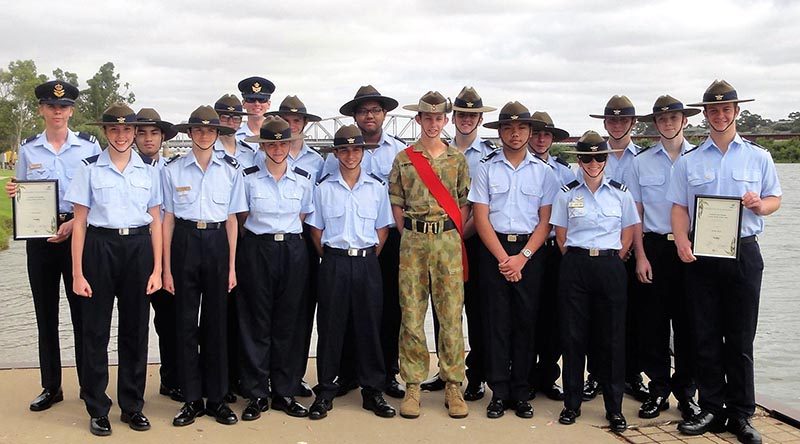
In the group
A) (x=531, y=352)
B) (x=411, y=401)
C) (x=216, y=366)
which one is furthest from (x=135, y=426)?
(x=531, y=352)

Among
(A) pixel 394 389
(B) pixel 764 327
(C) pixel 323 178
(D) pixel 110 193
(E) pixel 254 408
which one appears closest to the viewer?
(D) pixel 110 193

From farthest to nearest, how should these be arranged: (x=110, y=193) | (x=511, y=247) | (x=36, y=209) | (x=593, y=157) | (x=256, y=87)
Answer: (x=256, y=87)
(x=511, y=247)
(x=593, y=157)
(x=36, y=209)
(x=110, y=193)

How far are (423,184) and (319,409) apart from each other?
1654 mm

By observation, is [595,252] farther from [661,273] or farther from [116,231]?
[116,231]

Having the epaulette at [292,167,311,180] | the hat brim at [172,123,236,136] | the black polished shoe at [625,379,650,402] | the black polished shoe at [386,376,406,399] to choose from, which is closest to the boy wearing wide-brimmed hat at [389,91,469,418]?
the black polished shoe at [386,376,406,399]

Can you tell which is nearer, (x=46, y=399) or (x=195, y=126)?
(x=195, y=126)

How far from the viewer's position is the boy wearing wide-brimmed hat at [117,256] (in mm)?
4750

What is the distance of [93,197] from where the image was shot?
474 cm

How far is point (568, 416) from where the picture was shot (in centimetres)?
517

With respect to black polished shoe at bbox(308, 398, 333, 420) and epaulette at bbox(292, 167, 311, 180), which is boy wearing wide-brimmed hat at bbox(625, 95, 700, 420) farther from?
epaulette at bbox(292, 167, 311, 180)

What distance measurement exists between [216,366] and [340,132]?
1.76 m

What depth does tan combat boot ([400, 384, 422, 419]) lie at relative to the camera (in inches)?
207

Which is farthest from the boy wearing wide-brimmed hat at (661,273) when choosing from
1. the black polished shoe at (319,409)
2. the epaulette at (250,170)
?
the epaulette at (250,170)

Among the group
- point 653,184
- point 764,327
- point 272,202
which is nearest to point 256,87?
point 272,202
